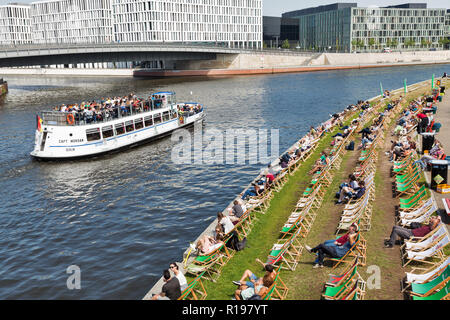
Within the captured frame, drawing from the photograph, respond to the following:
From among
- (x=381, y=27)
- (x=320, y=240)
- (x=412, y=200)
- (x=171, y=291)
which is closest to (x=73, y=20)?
(x=381, y=27)

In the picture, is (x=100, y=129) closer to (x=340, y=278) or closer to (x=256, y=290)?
(x=256, y=290)

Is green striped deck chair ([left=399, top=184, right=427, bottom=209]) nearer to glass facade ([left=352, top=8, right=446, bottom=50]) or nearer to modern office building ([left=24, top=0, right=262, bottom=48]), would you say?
modern office building ([left=24, top=0, right=262, bottom=48])

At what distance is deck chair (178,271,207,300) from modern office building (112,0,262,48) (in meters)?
144

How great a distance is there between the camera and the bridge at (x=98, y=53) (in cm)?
7656

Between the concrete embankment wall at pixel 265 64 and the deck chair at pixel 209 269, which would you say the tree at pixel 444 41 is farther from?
the deck chair at pixel 209 269

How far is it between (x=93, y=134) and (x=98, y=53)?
6450 centimetres

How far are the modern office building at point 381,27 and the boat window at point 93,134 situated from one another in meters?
155

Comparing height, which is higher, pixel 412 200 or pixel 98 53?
pixel 98 53

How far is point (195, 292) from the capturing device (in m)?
12.9

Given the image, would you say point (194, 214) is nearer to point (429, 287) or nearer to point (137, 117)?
point (429, 287)

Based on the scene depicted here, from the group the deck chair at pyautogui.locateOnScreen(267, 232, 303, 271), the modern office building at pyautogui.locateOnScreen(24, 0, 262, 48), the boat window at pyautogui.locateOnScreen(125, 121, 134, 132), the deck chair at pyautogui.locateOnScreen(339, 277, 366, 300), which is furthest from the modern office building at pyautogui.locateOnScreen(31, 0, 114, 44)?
the deck chair at pyautogui.locateOnScreen(339, 277, 366, 300)

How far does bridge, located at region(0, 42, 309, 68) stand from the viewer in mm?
76562

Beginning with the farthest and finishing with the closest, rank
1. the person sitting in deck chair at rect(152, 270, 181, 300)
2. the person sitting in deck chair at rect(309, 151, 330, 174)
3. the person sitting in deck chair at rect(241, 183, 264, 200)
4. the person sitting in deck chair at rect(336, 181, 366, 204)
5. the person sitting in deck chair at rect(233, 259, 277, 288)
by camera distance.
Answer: the person sitting in deck chair at rect(309, 151, 330, 174)
the person sitting in deck chair at rect(241, 183, 264, 200)
the person sitting in deck chair at rect(336, 181, 366, 204)
the person sitting in deck chair at rect(152, 270, 181, 300)
the person sitting in deck chair at rect(233, 259, 277, 288)
